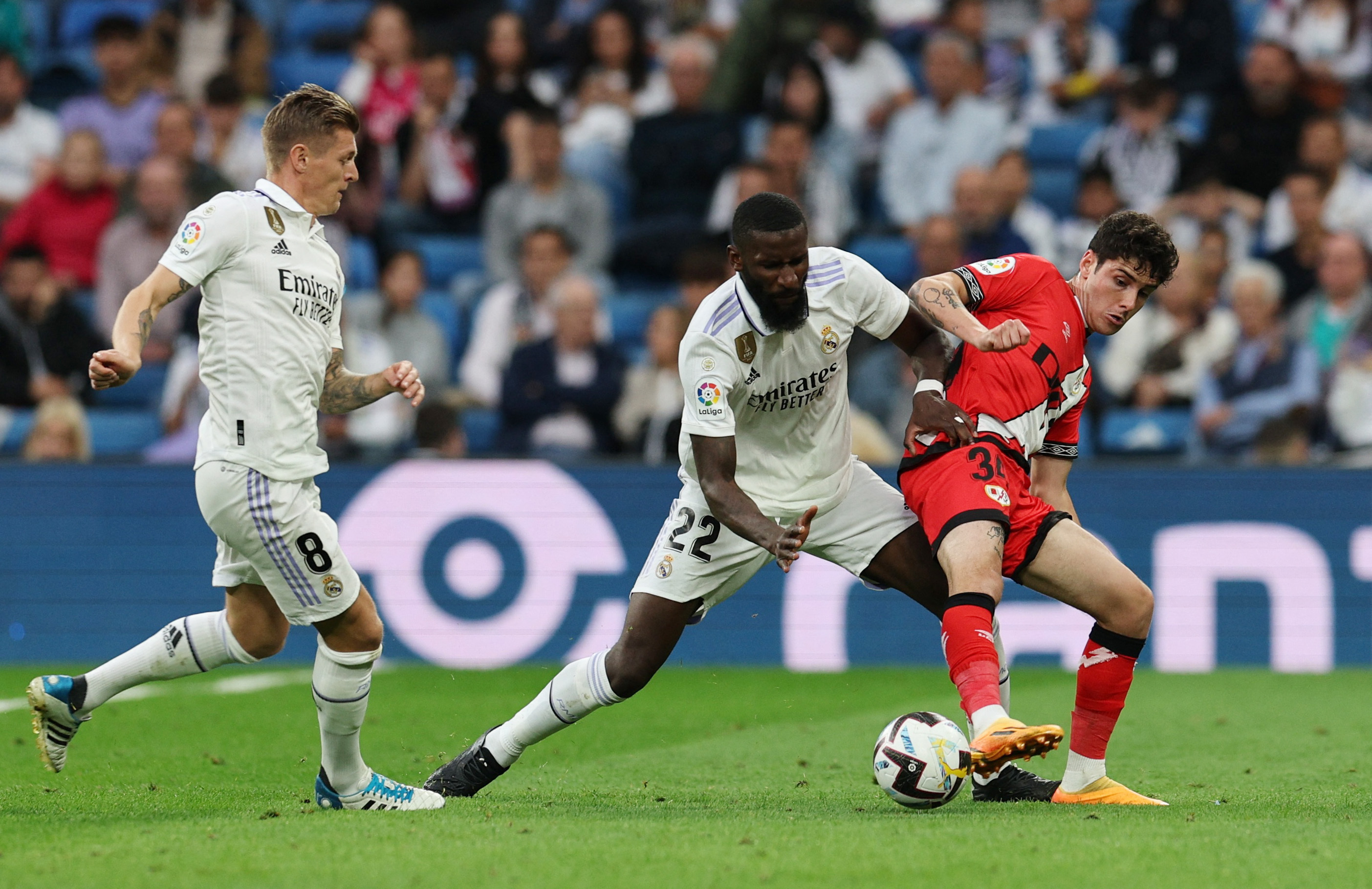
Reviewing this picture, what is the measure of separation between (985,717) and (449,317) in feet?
29.0

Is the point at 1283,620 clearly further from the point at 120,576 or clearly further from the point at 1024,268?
the point at 120,576

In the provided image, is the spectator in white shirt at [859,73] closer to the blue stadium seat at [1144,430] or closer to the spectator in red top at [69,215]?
the blue stadium seat at [1144,430]

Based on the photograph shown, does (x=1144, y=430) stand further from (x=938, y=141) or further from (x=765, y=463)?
(x=765, y=463)

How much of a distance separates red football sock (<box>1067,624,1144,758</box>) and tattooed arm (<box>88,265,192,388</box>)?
3333 mm

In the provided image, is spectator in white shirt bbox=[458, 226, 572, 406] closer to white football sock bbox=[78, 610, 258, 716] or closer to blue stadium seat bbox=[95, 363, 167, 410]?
blue stadium seat bbox=[95, 363, 167, 410]

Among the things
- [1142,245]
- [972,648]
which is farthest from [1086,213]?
[972,648]

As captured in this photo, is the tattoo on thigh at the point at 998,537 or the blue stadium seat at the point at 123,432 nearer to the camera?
the tattoo on thigh at the point at 998,537

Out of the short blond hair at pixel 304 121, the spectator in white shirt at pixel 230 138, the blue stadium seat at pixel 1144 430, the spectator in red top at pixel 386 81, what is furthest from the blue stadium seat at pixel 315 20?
the short blond hair at pixel 304 121

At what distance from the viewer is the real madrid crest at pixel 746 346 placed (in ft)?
17.9

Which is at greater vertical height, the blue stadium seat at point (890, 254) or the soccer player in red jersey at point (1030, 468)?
the blue stadium seat at point (890, 254)

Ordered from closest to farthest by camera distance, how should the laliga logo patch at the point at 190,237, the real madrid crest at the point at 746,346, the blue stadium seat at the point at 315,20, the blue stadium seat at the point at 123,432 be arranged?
the laliga logo patch at the point at 190,237 < the real madrid crest at the point at 746,346 < the blue stadium seat at the point at 123,432 < the blue stadium seat at the point at 315,20

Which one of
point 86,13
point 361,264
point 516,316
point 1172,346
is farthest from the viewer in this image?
point 86,13

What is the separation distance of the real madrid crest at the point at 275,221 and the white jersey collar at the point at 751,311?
156 centimetres

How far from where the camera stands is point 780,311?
5430mm
